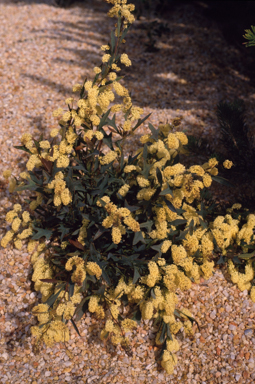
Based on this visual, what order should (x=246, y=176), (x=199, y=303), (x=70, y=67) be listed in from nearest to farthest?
(x=199, y=303)
(x=246, y=176)
(x=70, y=67)

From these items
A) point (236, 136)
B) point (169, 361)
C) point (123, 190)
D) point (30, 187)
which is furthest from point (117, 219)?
point (236, 136)

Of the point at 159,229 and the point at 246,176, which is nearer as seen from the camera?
the point at 159,229

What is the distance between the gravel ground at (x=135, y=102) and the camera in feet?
6.47

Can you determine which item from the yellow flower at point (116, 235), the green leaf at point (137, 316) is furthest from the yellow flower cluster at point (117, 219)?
the green leaf at point (137, 316)

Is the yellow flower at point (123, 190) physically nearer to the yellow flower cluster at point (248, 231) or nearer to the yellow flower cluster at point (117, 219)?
the yellow flower cluster at point (117, 219)

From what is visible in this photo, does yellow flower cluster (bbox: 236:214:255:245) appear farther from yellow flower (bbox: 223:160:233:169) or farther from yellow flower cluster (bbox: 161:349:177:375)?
yellow flower cluster (bbox: 161:349:177:375)

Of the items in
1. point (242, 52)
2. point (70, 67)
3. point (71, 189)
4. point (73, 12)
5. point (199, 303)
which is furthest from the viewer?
point (73, 12)

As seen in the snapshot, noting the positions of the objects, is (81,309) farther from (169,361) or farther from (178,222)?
(178,222)

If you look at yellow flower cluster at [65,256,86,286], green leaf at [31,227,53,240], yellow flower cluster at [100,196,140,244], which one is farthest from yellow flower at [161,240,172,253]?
green leaf at [31,227,53,240]

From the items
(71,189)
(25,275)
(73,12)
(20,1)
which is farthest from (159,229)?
(20,1)

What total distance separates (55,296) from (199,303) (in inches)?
38.7

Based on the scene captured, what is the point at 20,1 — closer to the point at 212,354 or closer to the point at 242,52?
the point at 242,52

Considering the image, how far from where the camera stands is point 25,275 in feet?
7.55

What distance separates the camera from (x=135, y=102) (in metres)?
3.46
